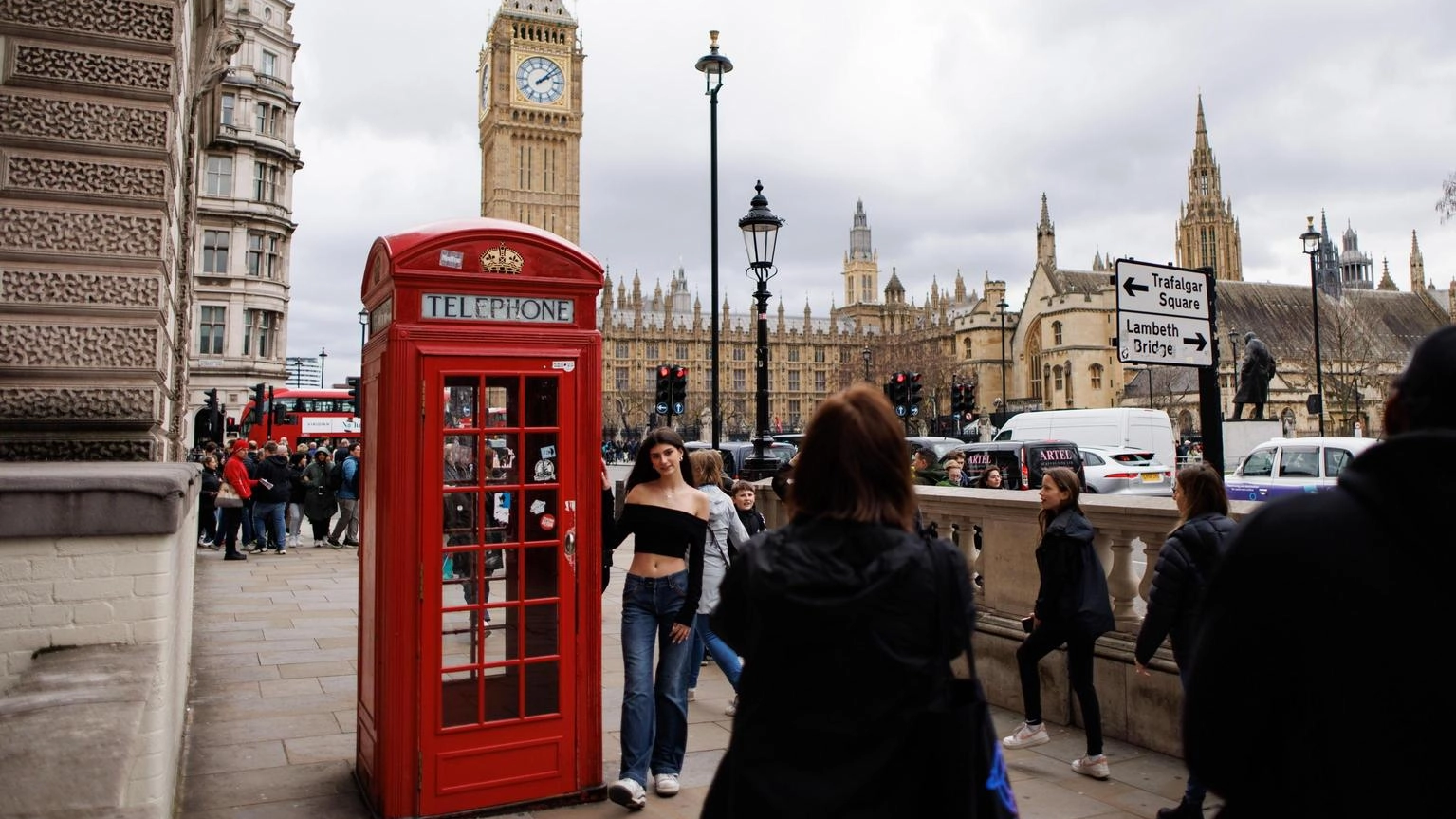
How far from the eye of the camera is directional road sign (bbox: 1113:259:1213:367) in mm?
5746

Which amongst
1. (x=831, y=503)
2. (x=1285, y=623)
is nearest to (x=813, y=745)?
(x=831, y=503)

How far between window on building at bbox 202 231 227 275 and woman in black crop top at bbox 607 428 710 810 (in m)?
43.9

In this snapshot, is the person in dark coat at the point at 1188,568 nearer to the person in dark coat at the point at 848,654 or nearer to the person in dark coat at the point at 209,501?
the person in dark coat at the point at 848,654

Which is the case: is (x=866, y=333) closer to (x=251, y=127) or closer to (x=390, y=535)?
(x=251, y=127)

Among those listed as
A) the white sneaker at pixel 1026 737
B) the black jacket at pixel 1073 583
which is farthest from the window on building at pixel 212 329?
the black jacket at pixel 1073 583

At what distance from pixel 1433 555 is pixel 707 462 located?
4921 mm

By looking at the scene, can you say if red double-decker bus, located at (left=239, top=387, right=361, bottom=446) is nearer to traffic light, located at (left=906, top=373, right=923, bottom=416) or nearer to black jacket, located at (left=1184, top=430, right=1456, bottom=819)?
traffic light, located at (left=906, top=373, right=923, bottom=416)

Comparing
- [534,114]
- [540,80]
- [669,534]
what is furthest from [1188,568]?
[540,80]

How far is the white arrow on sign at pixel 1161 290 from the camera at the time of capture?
5.76 meters

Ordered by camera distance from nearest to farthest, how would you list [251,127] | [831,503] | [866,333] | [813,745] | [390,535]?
[813,745]
[831,503]
[390,535]
[251,127]
[866,333]

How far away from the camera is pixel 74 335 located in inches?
195

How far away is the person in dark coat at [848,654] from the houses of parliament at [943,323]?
47.6 meters

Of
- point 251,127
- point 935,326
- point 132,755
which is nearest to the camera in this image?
Result: point 132,755

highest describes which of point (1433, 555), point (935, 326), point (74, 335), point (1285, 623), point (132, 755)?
point (935, 326)
